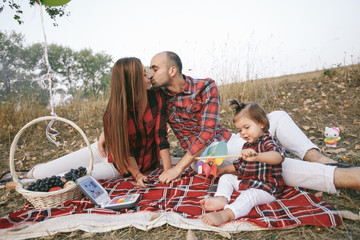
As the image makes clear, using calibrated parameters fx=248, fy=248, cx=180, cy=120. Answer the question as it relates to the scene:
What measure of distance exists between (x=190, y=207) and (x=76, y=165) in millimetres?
1484

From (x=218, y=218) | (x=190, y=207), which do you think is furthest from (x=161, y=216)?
(x=218, y=218)

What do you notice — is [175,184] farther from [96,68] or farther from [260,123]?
[96,68]

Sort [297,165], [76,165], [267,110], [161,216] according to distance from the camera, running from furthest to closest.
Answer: [267,110] < [76,165] < [297,165] < [161,216]

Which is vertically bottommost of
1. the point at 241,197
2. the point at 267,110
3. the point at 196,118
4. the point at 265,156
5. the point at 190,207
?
the point at 190,207

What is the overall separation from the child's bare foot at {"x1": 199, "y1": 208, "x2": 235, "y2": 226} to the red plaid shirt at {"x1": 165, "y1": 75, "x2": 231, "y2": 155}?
713 mm

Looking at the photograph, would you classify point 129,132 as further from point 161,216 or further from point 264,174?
point 264,174

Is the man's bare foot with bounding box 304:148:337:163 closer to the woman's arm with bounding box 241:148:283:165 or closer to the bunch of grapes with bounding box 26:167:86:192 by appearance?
the woman's arm with bounding box 241:148:283:165

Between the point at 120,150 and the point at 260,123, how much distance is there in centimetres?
128

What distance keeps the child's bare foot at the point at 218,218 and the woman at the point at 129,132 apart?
0.89 meters

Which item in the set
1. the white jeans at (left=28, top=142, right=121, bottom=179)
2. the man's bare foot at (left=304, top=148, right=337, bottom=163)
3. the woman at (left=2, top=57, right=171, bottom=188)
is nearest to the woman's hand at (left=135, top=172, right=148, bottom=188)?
the woman at (left=2, top=57, right=171, bottom=188)

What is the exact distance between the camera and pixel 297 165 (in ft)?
6.89

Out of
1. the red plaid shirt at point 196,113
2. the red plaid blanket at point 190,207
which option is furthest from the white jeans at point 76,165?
the red plaid shirt at point 196,113

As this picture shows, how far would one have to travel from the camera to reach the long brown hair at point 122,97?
2.27 meters

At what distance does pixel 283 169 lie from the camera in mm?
2113
